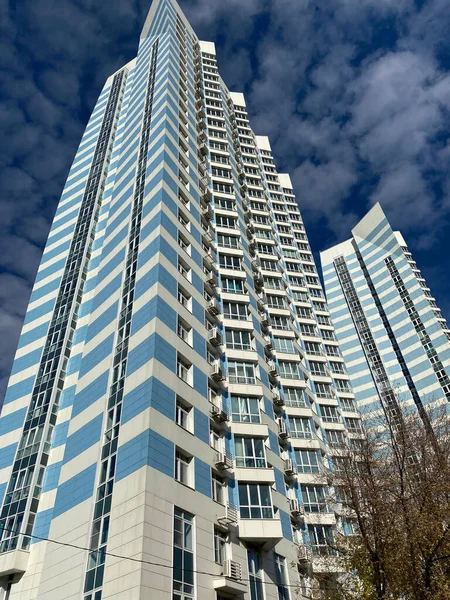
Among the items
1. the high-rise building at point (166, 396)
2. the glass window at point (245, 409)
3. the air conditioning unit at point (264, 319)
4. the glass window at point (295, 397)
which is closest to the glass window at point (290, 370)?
the high-rise building at point (166, 396)

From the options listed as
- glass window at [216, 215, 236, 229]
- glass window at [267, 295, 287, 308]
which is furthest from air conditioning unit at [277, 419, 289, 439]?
glass window at [216, 215, 236, 229]

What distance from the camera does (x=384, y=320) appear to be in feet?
250

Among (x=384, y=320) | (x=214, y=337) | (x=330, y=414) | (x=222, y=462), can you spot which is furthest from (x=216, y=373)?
(x=384, y=320)

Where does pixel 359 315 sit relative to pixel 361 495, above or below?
above

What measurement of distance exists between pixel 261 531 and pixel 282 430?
9768mm

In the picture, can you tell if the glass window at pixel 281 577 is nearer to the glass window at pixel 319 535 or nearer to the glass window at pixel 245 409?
the glass window at pixel 319 535

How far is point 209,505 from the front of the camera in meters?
24.5

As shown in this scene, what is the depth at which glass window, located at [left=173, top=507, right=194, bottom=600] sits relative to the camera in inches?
798

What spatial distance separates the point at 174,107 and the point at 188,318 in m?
26.7

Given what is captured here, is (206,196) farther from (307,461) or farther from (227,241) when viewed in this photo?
(307,461)

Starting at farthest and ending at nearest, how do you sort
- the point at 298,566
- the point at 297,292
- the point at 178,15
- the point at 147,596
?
the point at 178,15, the point at 297,292, the point at 298,566, the point at 147,596

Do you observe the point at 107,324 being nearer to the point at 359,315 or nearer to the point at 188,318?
the point at 188,318

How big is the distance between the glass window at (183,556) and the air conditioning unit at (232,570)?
242 cm

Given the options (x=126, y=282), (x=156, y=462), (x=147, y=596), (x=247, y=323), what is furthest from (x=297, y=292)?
(x=147, y=596)
